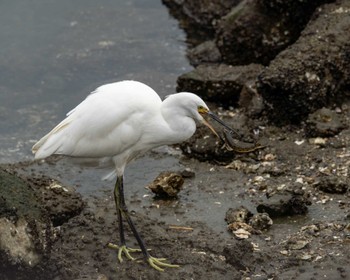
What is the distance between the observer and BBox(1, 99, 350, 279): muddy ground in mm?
6301

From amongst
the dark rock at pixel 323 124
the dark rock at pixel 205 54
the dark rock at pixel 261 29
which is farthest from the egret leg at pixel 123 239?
the dark rock at pixel 205 54

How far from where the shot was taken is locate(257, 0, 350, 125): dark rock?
346 inches

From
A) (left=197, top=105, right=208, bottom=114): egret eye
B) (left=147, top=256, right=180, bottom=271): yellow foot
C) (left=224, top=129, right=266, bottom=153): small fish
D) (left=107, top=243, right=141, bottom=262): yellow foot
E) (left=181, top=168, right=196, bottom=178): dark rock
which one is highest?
(left=197, top=105, right=208, bottom=114): egret eye

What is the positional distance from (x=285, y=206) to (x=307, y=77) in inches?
76.2

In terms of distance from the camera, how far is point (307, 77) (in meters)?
8.84

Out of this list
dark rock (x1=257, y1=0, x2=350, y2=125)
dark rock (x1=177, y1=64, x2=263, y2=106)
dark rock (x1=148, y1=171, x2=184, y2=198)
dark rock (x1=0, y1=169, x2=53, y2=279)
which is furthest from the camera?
dark rock (x1=177, y1=64, x2=263, y2=106)

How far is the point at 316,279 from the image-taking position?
19.6ft

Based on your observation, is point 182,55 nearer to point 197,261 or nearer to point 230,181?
point 230,181

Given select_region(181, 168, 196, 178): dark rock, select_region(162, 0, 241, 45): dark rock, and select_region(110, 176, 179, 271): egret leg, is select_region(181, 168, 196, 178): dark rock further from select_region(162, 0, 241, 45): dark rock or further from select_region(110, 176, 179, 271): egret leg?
select_region(162, 0, 241, 45): dark rock

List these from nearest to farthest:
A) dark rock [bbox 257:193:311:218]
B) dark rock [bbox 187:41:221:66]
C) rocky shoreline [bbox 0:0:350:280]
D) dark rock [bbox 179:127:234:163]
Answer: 1. rocky shoreline [bbox 0:0:350:280]
2. dark rock [bbox 257:193:311:218]
3. dark rock [bbox 179:127:234:163]
4. dark rock [bbox 187:41:221:66]

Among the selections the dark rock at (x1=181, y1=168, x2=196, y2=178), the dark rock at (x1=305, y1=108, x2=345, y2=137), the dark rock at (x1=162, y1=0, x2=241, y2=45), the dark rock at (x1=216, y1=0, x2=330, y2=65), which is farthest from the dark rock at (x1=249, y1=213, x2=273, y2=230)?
the dark rock at (x1=162, y1=0, x2=241, y2=45)

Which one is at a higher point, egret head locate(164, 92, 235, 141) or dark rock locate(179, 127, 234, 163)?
egret head locate(164, 92, 235, 141)

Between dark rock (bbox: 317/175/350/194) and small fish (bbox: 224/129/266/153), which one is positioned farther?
small fish (bbox: 224/129/266/153)

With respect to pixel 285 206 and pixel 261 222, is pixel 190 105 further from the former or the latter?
pixel 285 206
